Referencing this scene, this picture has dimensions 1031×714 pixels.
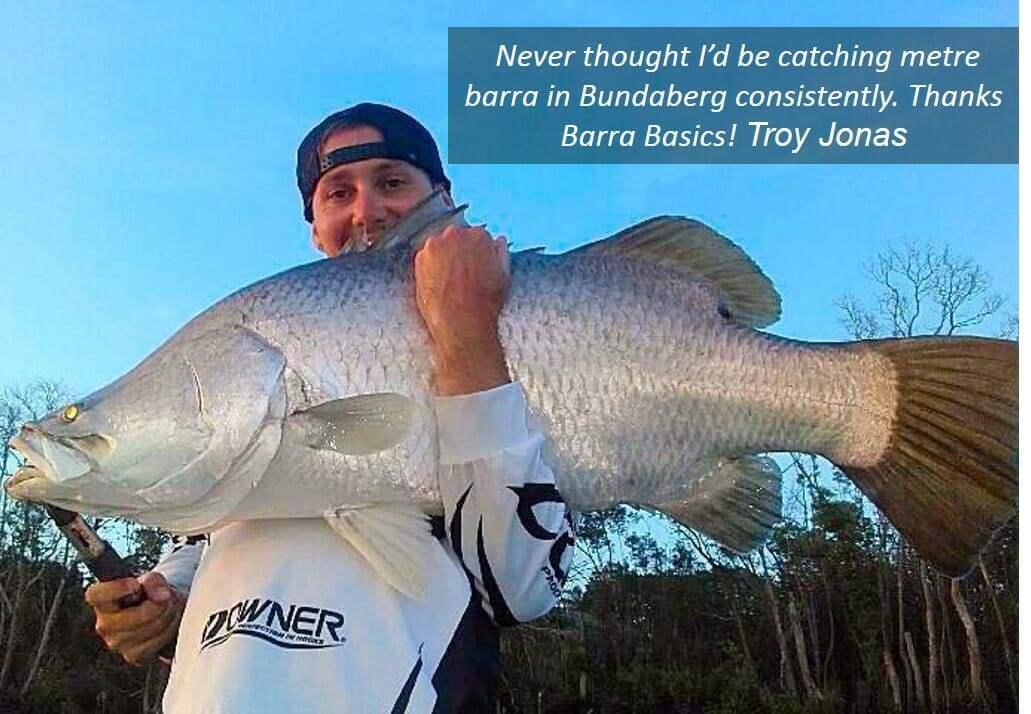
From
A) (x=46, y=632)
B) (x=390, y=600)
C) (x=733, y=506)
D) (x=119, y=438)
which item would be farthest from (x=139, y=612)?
(x=46, y=632)

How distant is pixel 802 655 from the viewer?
3144cm

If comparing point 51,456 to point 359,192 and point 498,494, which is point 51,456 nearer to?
point 498,494

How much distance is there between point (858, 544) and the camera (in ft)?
103

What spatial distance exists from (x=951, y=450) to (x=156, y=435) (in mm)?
1205

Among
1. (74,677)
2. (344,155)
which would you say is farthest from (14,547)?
(344,155)

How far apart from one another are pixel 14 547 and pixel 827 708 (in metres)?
21.9

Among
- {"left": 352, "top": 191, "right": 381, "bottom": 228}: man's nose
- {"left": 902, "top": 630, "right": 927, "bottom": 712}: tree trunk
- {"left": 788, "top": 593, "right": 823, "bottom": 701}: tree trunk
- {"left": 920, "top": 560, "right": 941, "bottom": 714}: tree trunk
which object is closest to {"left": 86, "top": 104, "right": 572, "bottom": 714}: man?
{"left": 352, "top": 191, "right": 381, "bottom": 228}: man's nose

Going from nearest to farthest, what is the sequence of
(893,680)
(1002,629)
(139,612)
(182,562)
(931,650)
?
(139,612), (182,562), (1002,629), (931,650), (893,680)

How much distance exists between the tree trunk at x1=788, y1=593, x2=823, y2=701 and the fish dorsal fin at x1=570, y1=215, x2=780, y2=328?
30.1 metres

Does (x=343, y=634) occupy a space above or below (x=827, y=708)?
below

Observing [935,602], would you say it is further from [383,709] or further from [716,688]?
[383,709]

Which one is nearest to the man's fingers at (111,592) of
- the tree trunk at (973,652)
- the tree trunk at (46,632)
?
the tree trunk at (973,652)

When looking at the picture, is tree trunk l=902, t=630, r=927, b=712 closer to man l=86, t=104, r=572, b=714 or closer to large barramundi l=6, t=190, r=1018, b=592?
large barramundi l=6, t=190, r=1018, b=592

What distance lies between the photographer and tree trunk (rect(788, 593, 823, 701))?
30344mm
